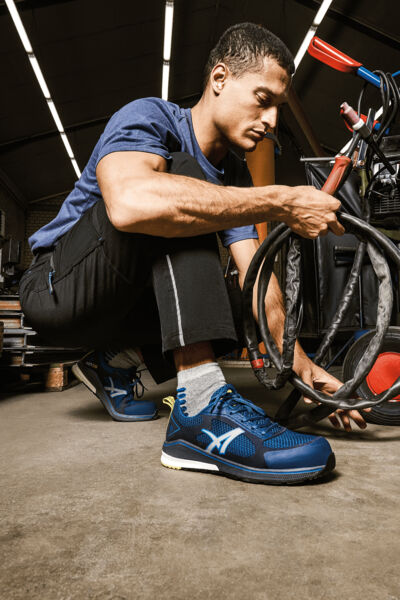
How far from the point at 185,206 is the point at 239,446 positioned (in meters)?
0.49

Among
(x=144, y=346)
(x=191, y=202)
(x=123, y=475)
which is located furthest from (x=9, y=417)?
(x=191, y=202)

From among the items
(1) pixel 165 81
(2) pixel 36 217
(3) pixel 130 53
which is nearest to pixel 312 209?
(3) pixel 130 53

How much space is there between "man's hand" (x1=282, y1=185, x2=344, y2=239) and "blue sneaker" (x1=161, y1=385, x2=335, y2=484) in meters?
0.40

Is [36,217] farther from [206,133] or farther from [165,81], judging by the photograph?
[206,133]

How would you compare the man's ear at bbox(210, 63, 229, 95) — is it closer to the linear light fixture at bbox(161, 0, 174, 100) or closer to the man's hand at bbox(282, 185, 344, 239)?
the man's hand at bbox(282, 185, 344, 239)

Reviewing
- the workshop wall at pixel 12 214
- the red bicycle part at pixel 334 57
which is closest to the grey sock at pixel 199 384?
the red bicycle part at pixel 334 57

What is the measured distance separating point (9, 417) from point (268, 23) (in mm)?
5934

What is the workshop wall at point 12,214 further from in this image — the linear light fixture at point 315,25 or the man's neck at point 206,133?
the man's neck at point 206,133

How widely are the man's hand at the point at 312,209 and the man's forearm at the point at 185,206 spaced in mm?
18

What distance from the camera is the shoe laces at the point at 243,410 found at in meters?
0.84

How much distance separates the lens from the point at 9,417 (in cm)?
149

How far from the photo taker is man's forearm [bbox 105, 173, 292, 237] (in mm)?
869

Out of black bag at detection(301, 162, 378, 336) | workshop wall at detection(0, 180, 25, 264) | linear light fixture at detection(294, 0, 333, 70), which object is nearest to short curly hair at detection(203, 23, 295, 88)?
black bag at detection(301, 162, 378, 336)

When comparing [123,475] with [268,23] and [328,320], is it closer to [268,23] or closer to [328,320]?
[328,320]
